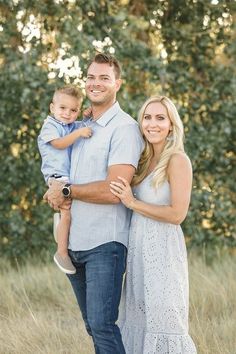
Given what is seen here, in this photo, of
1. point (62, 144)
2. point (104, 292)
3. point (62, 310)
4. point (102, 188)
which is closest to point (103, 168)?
point (102, 188)

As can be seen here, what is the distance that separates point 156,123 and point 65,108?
1.95ft

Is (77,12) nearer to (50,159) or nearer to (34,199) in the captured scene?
(34,199)

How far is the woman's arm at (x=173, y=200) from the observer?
402 cm

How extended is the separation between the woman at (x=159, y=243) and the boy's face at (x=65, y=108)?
448mm

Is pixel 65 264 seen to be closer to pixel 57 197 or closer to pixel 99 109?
pixel 57 197

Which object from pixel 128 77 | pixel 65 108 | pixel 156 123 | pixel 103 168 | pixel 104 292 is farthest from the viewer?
pixel 128 77

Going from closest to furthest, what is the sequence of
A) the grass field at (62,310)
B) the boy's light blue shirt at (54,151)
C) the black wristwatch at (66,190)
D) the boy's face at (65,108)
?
the black wristwatch at (66,190) → the boy's light blue shirt at (54,151) → the boy's face at (65,108) → the grass field at (62,310)

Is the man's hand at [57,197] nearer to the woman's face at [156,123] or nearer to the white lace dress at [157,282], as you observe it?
the white lace dress at [157,282]

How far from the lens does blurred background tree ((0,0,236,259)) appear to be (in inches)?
299

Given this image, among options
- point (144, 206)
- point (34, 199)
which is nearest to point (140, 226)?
point (144, 206)

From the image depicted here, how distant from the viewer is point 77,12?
7.73 m

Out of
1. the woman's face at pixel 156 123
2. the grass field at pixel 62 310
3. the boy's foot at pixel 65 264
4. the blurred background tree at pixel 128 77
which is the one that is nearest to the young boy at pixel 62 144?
the boy's foot at pixel 65 264

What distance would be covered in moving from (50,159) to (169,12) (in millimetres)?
4805

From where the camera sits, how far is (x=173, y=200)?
405cm
